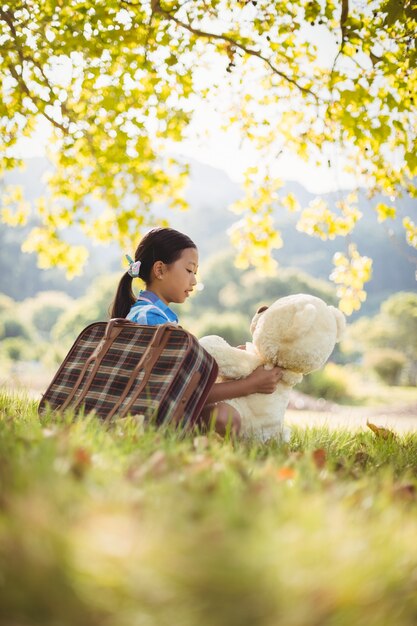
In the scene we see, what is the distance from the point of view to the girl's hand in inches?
111

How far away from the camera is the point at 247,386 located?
110 inches

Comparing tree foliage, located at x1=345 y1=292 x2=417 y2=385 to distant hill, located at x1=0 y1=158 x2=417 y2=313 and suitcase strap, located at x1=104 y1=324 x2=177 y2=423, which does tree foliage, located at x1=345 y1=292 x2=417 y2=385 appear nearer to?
distant hill, located at x1=0 y1=158 x2=417 y2=313

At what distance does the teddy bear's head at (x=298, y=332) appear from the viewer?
2734 millimetres

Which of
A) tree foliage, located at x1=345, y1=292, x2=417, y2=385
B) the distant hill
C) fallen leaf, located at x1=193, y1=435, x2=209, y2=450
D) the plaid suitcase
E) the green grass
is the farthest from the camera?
the distant hill

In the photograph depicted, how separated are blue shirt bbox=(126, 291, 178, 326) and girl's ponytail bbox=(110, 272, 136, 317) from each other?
0.62ft

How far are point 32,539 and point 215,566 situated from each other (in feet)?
1.02

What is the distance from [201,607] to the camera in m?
0.94

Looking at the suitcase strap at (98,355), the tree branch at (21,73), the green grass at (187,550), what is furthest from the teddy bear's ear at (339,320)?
the tree branch at (21,73)

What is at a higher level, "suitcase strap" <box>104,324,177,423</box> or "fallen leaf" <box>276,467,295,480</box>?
"suitcase strap" <box>104,324,177,423</box>

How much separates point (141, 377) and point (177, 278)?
850 mm

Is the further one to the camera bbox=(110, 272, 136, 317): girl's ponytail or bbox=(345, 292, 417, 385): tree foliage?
bbox=(345, 292, 417, 385): tree foliage

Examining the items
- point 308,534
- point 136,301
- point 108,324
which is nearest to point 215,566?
point 308,534

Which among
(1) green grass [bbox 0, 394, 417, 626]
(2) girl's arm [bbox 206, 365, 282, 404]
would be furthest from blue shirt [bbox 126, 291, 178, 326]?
(1) green grass [bbox 0, 394, 417, 626]

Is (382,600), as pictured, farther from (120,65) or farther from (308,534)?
(120,65)
